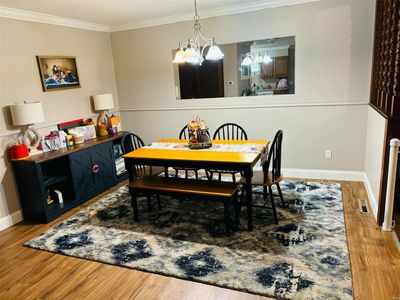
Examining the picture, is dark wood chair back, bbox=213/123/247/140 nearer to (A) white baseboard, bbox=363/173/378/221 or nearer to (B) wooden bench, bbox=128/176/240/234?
(B) wooden bench, bbox=128/176/240/234

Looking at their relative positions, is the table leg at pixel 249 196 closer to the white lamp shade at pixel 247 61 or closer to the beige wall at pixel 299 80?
the beige wall at pixel 299 80

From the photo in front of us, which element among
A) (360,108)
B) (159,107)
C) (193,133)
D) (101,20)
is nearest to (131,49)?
(101,20)

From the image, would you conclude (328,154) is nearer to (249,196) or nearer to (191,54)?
(249,196)

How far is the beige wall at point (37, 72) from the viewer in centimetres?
343

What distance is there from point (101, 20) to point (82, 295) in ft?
12.4

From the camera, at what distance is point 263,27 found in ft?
13.5

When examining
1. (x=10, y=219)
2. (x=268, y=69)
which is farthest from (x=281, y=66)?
(x=10, y=219)

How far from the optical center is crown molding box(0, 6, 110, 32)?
11.2 feet

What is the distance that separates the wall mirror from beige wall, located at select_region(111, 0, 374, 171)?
0.09 meters

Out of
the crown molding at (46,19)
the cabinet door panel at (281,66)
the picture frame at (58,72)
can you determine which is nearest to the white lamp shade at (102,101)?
the picture frame at (58,72)

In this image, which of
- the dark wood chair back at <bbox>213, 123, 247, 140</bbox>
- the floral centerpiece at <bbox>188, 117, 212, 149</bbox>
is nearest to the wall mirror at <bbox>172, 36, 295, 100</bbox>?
the dark wood chair back at <bbox>213, 123, 247, 140</bbox>

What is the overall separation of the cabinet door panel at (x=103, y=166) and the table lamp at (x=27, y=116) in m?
0.77

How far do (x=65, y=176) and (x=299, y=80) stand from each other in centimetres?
330

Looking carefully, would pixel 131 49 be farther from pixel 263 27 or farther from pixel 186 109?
pixel 263 27
